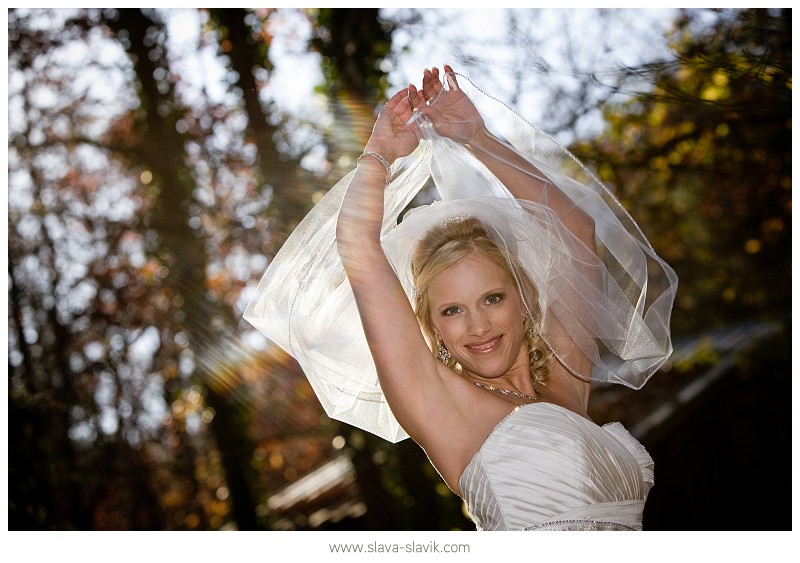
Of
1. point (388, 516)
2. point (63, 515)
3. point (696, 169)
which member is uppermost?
point (696, 169)

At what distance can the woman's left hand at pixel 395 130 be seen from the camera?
1736 millimetres

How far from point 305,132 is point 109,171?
2.27m

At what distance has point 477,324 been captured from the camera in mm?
1804

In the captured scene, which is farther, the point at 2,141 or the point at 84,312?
the point at 84,312

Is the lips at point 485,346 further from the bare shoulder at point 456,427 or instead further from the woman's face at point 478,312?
the bare shoulder at point 456,427

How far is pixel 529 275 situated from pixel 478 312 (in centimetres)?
17

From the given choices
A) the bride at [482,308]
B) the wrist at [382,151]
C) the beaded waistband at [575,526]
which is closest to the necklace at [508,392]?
the bride at [482,308]

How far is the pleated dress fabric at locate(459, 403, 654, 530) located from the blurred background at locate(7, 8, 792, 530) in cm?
114

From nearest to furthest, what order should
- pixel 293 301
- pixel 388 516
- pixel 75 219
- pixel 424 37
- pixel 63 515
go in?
pixel 293 301 → pixel 424 37 → pixel 388 516 → pixel 63 515 → pixel 75 219

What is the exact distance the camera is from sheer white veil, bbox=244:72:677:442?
6.04 ft

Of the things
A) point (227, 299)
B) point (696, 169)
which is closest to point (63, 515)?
point (227, 299)

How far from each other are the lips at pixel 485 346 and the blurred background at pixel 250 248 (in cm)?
100

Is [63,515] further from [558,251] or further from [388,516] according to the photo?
[558,251]
